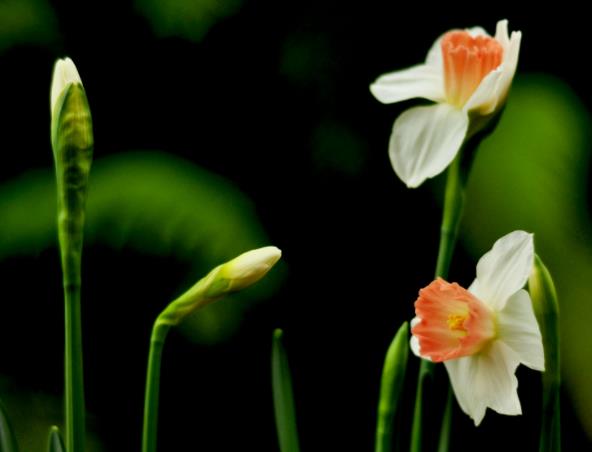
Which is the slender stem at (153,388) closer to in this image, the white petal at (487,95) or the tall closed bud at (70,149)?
the tall closed bud at (70,149)

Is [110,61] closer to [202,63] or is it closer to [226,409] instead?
[202,63]

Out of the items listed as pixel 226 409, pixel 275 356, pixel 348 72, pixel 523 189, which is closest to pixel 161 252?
pixel 226 409

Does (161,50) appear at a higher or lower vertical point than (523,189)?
higher

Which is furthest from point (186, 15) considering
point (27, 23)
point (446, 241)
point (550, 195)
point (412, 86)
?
point (446, 241)

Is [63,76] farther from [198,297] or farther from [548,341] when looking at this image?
[548,341]

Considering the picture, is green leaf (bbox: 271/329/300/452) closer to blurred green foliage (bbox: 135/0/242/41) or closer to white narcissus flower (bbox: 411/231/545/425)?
→ white narcissus flower (bbox: 411/231/545/425)

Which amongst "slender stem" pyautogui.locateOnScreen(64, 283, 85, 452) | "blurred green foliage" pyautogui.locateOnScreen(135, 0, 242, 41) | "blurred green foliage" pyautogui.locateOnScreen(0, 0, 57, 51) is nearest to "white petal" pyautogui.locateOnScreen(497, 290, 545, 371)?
"slender stem" pyautogui.locateOnScreen(64, 283, 85, 452)

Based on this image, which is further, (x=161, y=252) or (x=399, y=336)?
(x=161, y=252)
